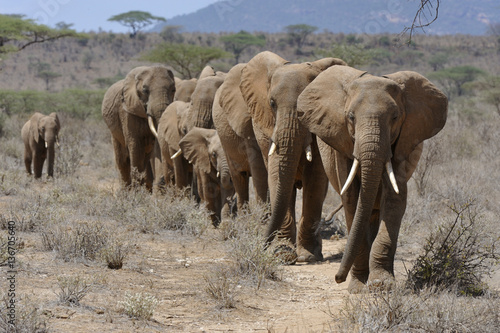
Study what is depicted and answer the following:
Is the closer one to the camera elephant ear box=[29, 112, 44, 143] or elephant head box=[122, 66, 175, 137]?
elephant head box=[122, 66, 175, 137]

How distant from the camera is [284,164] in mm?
6480

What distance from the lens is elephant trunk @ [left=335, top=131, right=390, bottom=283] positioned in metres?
4.94

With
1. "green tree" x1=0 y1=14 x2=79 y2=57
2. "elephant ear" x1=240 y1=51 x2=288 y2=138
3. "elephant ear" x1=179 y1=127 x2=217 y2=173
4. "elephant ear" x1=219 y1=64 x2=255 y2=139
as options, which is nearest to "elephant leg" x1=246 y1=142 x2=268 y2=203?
"elephant ear" x1=219 y1=64 x2=255 y2=139

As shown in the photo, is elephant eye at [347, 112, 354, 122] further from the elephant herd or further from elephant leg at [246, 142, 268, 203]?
elephant leg at [246, 142, 268, 203]

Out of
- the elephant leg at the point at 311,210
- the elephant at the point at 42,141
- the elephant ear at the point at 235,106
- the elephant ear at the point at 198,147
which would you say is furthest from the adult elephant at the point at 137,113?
the elephant leg at the point at 311,210

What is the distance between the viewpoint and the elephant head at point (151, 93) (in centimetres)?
1071

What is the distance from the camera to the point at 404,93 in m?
5.32

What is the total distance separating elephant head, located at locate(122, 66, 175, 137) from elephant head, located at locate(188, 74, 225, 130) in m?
1.00

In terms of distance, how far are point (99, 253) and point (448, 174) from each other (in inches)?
319

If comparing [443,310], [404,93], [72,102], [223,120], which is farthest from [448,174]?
[72,102]

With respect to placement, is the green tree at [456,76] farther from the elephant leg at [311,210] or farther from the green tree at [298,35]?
the elephant leg at [311,210]

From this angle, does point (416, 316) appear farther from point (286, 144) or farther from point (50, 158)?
point (50, 158)

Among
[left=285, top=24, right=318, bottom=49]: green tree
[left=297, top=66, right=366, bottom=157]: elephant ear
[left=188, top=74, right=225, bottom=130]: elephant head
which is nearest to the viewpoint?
[left=297, top=66, right=366, bottom=157]: elephant ear

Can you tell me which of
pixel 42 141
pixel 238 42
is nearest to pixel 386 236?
pixel 42 141
